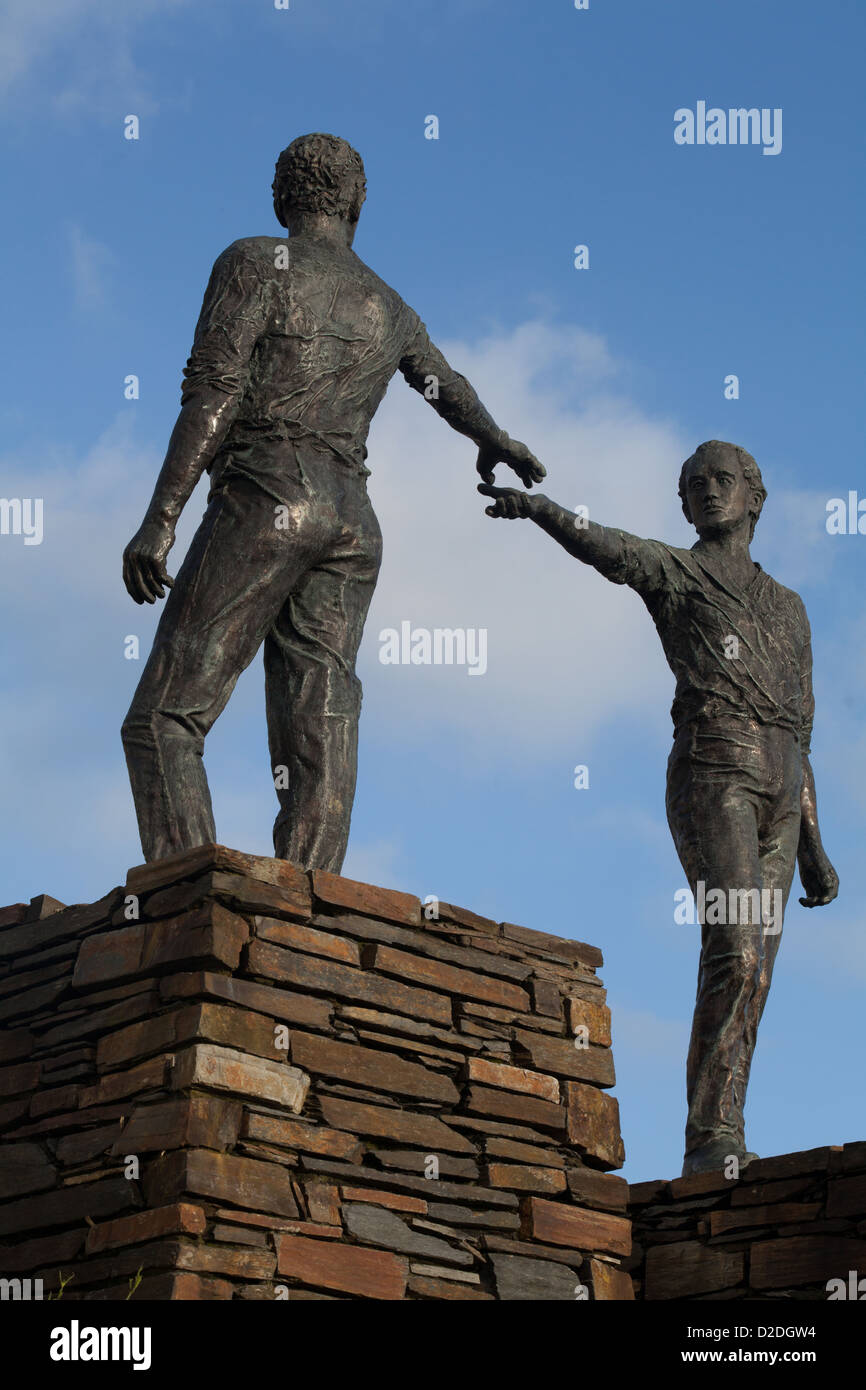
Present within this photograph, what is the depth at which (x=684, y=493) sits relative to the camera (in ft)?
30.3

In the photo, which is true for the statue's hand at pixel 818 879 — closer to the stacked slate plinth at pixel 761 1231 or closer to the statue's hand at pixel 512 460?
the stacked slate plinth at pixel 761 1231

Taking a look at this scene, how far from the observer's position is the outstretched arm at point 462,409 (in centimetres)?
772

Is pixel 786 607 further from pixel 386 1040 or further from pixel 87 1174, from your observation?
pixel 87 1174

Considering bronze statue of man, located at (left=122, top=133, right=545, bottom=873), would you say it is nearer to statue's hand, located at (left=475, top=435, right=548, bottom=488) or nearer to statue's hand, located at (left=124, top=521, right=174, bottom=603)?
statue's hand, located at (left=124, top=521, right=174, bottom=603)

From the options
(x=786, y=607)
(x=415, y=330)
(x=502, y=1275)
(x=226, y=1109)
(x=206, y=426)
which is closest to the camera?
(x=226, y=1109)

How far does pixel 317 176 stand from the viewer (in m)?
7.48

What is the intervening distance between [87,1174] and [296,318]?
9.37ft

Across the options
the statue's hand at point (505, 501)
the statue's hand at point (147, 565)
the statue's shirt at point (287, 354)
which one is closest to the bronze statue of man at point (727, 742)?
the statue's hand at point (505, 501)

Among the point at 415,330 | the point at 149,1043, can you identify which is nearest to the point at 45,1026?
the point at 149,1043

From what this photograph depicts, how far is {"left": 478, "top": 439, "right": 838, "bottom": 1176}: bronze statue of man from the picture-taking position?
8.27m

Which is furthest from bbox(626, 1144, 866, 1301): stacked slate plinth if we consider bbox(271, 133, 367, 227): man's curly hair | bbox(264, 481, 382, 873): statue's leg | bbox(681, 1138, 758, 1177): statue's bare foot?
bbox(271, 133, 367, 227): man's curly hair

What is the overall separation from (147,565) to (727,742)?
283cm

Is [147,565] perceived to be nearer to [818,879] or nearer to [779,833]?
[779,833]

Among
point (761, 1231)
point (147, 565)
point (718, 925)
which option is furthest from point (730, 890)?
point (147, 565)
